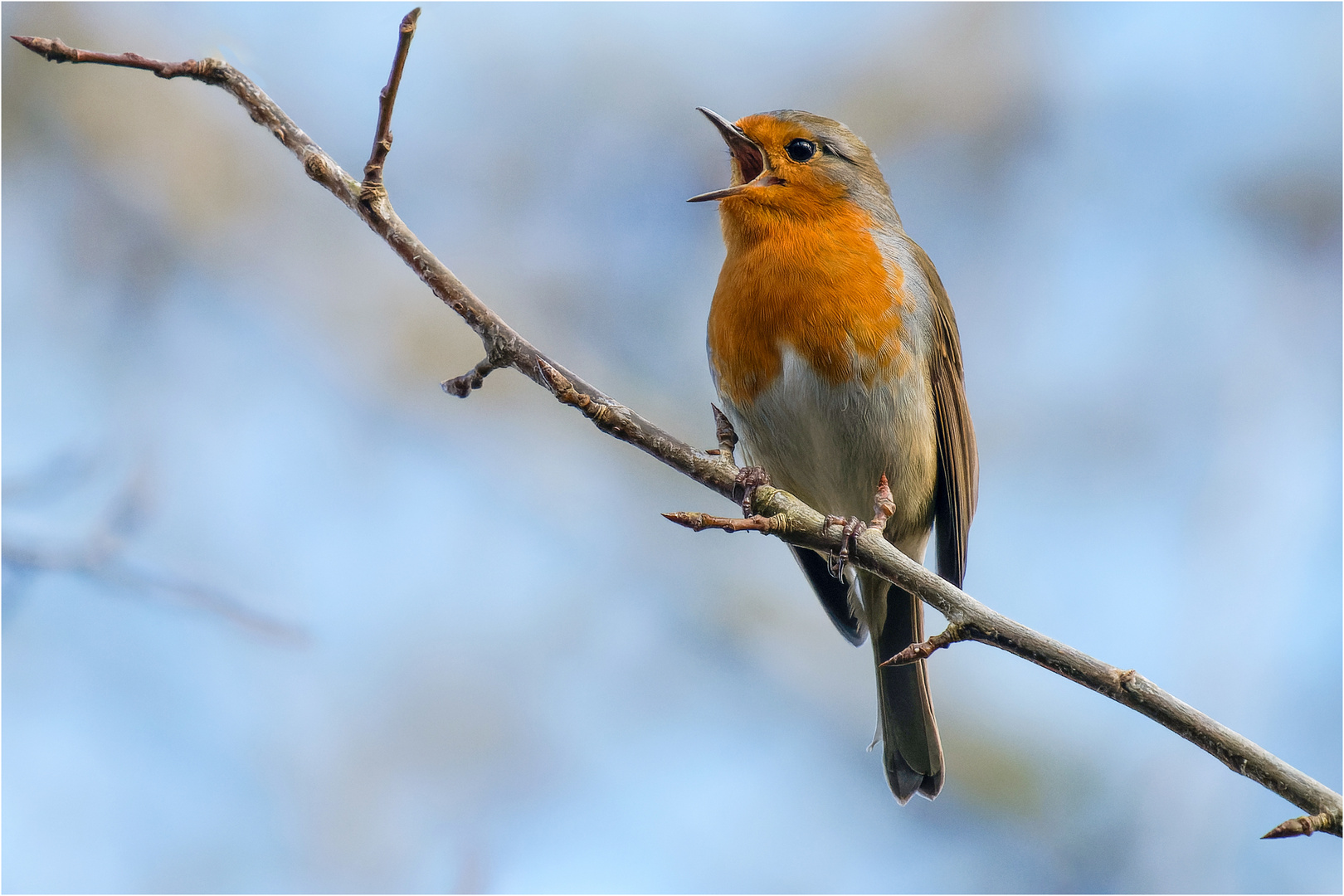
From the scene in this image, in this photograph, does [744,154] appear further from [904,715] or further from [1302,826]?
[1302,826]

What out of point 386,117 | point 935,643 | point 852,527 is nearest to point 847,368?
point 852,527

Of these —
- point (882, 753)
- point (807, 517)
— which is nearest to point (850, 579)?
point (882, 753)

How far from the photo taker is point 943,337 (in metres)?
4.39

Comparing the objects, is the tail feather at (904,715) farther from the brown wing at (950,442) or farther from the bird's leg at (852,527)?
the bird's leg at (852,527)

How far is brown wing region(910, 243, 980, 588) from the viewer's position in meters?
4.32

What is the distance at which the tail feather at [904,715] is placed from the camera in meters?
4.20

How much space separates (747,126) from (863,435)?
1.49 meters

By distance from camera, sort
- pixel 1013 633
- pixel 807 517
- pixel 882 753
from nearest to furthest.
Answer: pixel 1013 633, pixel 807 517, pixel 882 753

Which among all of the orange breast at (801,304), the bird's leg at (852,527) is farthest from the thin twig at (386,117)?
the orange breast at (801,304)

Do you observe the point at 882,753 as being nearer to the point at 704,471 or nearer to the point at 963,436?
the point at 963,436

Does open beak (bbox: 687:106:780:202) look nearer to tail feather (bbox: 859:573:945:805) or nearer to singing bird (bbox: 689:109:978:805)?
singing bird (bbox: 689:109:978:805)

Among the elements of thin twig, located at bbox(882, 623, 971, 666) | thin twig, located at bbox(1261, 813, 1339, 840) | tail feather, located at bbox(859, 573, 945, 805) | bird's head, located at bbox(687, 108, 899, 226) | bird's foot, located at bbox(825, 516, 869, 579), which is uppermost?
bird's head, located at bbox(687, 108, 899, 226)

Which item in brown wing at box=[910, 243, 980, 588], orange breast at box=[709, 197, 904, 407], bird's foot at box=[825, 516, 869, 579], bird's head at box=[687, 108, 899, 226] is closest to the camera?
bird's foot at box=[825, 516, 869, 579]

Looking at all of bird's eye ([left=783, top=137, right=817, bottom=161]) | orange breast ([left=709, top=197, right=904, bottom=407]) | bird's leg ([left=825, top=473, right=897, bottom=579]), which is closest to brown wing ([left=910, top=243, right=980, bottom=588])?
orange breast ([left=709, top=197, right=904, bottom=407])
